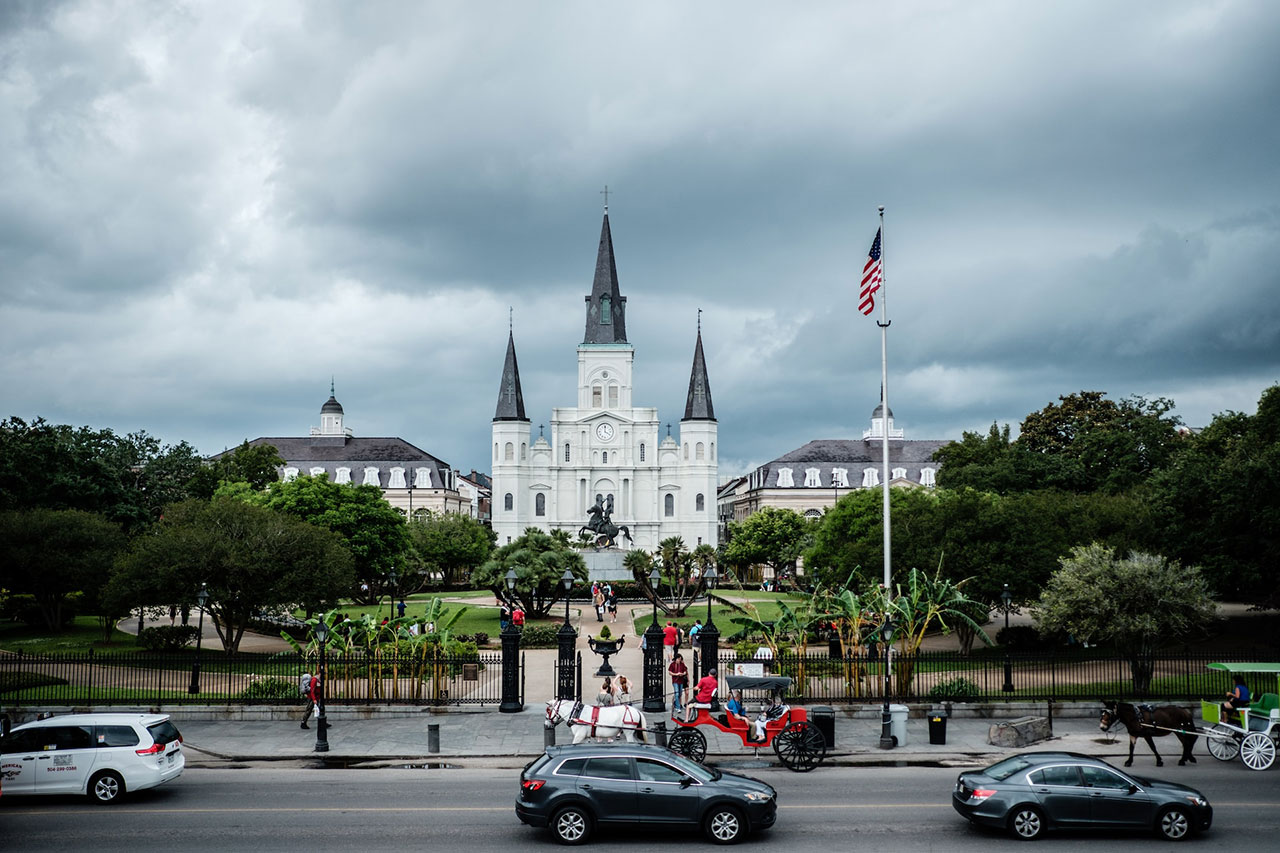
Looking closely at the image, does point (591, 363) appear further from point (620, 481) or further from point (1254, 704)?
point (1254, 704)

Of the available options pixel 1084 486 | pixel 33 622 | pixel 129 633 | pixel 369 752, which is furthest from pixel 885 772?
pixel 1084 486

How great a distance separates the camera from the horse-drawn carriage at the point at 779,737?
59.7 feet

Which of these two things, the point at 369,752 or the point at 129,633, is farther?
the point at 129,633

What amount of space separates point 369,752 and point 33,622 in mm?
31865

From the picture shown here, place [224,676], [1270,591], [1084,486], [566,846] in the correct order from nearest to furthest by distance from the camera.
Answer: [566,846] → [224,676] → [1270,591] → [1084,486]

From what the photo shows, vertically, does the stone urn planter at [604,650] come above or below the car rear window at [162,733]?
below

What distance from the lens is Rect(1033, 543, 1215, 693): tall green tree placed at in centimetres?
2356

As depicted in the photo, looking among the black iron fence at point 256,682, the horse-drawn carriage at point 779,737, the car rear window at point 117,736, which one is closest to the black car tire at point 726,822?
the horse-drawn carriage at point 779,737

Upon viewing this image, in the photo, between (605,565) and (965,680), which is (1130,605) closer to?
(965,680)

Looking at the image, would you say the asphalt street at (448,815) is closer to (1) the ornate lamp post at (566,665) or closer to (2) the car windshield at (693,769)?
(2) the car windshield at (693,769)

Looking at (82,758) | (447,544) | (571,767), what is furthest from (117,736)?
(447,544)

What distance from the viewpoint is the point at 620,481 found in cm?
10381

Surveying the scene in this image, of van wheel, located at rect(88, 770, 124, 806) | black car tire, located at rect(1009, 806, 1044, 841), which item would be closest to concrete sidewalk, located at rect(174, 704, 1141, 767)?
van wheel, located at rect(88, 770, 124, 806)

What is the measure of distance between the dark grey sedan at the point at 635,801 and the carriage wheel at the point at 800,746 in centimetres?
487
